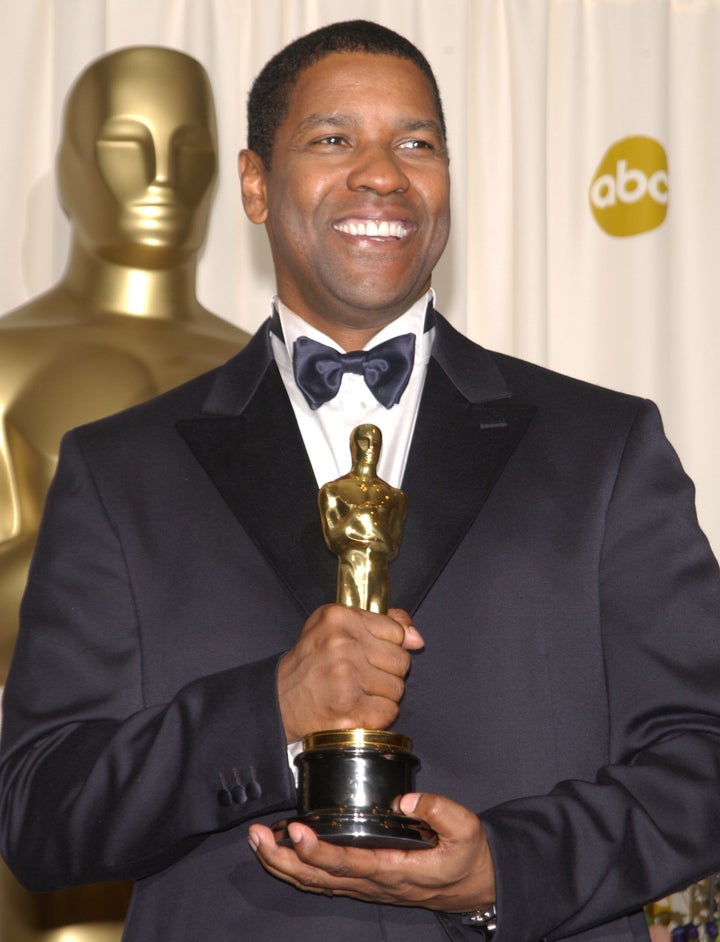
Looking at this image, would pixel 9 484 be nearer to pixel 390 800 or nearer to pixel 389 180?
pixel 389 180

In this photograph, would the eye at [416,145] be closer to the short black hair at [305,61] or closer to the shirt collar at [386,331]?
the short black hair at [305,61]

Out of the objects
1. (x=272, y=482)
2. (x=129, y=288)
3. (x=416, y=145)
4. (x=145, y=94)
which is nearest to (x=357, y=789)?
(x=272, y=482)

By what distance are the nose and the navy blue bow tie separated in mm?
185

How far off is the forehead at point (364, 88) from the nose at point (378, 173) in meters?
0.06

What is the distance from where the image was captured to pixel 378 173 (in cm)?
206

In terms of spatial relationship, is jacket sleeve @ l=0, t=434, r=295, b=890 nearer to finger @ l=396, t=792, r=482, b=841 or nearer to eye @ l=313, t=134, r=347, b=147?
finger @ l=396, t=792, r=482, b=841

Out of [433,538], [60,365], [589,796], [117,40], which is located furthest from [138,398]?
[589,796]

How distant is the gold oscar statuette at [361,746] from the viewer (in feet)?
5.13

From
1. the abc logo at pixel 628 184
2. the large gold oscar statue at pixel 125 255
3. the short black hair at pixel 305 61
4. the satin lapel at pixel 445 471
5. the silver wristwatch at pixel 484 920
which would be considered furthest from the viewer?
the abc logo at pixel 628 184

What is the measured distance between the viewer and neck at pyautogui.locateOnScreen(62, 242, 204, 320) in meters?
3.38

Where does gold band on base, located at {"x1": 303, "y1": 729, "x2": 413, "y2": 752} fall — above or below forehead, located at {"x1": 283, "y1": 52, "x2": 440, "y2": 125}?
below

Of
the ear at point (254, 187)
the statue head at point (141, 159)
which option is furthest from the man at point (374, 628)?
the statue head at point (141, 159)

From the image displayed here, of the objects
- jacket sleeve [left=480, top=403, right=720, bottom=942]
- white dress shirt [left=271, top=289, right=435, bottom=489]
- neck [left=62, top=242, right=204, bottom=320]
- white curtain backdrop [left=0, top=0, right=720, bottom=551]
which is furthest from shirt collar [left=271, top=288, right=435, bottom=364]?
white curtain backdrop [left=0, top=0, right=720, bottom=551]

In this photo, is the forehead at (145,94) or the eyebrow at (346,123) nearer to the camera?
the eyebrow at (346,123)
